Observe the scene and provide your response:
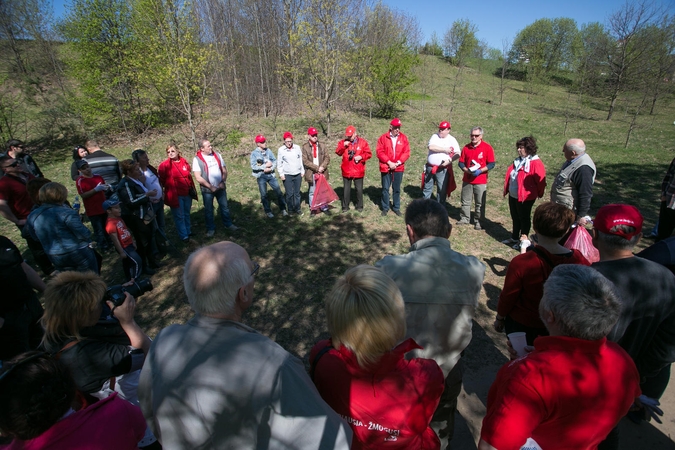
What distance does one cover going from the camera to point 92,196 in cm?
579

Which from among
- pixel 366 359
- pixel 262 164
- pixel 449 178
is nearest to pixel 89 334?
pixel 366 359

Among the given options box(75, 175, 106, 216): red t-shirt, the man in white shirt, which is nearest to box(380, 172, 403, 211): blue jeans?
the man in white shirt

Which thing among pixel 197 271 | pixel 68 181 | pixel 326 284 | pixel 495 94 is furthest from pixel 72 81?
pixel 495 94

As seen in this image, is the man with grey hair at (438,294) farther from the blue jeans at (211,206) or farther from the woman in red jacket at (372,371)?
the blue jeans at (211,206)

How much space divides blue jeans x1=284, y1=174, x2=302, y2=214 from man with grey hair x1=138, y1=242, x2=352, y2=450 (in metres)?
6.18

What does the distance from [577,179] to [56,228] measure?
21.5ft

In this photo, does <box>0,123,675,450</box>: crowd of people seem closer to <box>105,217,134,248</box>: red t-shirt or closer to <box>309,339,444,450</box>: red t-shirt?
<box>309,339,444,450</box>: red t-shirt

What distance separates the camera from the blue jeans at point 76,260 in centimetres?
415

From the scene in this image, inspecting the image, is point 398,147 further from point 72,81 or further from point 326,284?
point 72,81

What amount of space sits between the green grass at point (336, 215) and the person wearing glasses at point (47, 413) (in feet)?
8.36

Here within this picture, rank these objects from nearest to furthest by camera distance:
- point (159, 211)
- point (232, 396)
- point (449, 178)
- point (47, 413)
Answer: point (232, 396) → point (47, 413) → point (159, 211) → point (449, 178)

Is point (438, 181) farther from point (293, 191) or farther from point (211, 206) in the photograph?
point (211, 206)

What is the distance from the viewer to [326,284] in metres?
5.23

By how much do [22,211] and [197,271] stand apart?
5908mm
